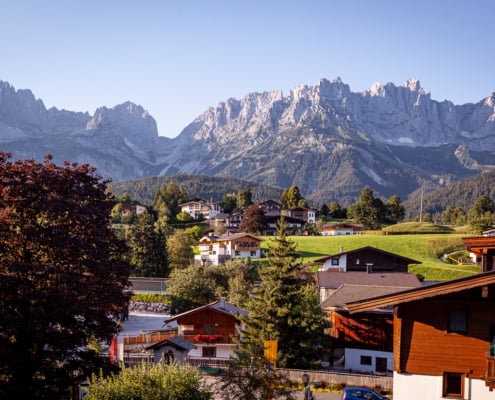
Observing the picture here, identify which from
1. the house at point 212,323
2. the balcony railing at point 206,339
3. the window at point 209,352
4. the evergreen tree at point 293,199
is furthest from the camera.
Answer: the evergreen tree at point 293,199

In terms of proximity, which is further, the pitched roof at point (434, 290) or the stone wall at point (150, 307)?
the stone wall at point (150, 307)

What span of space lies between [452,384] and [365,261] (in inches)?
1910

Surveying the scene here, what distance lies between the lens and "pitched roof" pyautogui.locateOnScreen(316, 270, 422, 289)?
154 ft

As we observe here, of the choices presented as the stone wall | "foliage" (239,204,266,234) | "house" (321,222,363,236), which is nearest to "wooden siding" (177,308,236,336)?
the stone wall

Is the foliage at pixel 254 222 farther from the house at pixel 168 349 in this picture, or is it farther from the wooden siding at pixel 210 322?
the house at pixel 168 349

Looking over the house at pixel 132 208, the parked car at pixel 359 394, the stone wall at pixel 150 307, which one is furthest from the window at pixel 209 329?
the house at pixel 132 208

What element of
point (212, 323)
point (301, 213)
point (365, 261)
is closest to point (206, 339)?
point (212, 323)

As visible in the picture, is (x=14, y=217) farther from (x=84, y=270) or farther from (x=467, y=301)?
(x=467, y=301)

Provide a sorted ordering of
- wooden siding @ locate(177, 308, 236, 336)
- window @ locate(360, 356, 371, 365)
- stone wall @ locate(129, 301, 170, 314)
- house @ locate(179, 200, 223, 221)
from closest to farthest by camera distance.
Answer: window @ locate(360, 356, 371, 365) < wooden siding @ locate(177, 308, 236, 336) < stone wall @ locate(129, 301, 170, 314) < house @ locate(179, 200, 223, 221)

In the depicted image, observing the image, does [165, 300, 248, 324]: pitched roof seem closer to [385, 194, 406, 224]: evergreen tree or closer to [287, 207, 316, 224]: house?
[287, 207, 316, 224]: house

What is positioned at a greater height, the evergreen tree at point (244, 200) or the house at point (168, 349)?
the evergreen tree at point (244, 200)

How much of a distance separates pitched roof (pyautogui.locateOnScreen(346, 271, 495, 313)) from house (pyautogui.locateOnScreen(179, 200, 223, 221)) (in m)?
137

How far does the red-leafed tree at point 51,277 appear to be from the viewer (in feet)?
63.1

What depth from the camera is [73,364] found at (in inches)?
819
